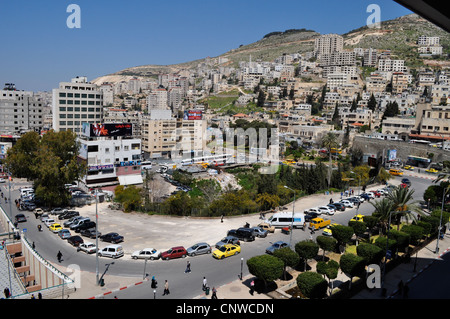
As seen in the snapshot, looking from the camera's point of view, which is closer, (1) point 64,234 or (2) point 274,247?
(2) point 274,247

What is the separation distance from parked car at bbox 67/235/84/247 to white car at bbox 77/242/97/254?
910 millimetres

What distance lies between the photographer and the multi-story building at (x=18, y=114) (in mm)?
73188

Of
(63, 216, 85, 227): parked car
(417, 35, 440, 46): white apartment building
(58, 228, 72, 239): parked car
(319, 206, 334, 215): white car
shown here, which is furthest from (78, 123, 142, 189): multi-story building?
(417, 35, 440, 46): white apartment building

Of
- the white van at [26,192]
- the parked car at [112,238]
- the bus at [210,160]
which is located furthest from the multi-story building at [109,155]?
the parked car at [112,238]

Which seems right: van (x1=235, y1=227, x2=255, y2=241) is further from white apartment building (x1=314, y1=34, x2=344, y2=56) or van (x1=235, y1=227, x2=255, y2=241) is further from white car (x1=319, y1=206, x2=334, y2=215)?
white apartment building (x1=314, y1=34, x2=344, y2=56)

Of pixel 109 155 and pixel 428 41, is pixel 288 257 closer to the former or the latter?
pixel 109 155

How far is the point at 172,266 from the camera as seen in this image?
19.5 m

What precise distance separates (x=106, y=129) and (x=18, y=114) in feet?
139

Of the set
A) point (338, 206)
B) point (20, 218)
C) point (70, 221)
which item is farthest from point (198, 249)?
point (20, 218)

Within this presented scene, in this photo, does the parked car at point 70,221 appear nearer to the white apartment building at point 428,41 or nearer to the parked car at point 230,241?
the parked car at point 230,241

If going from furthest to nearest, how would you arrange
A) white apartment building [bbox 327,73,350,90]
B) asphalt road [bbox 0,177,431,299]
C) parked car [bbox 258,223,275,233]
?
1. white apartment building [bbox 327,73,350,90]
2. parked car [bbox 258,223,275,233]
3. asphalt road [bbox 0,177,431,299]

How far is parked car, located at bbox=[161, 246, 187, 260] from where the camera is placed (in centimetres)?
2053

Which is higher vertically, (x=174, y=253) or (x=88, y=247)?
(x=174, y=253)
